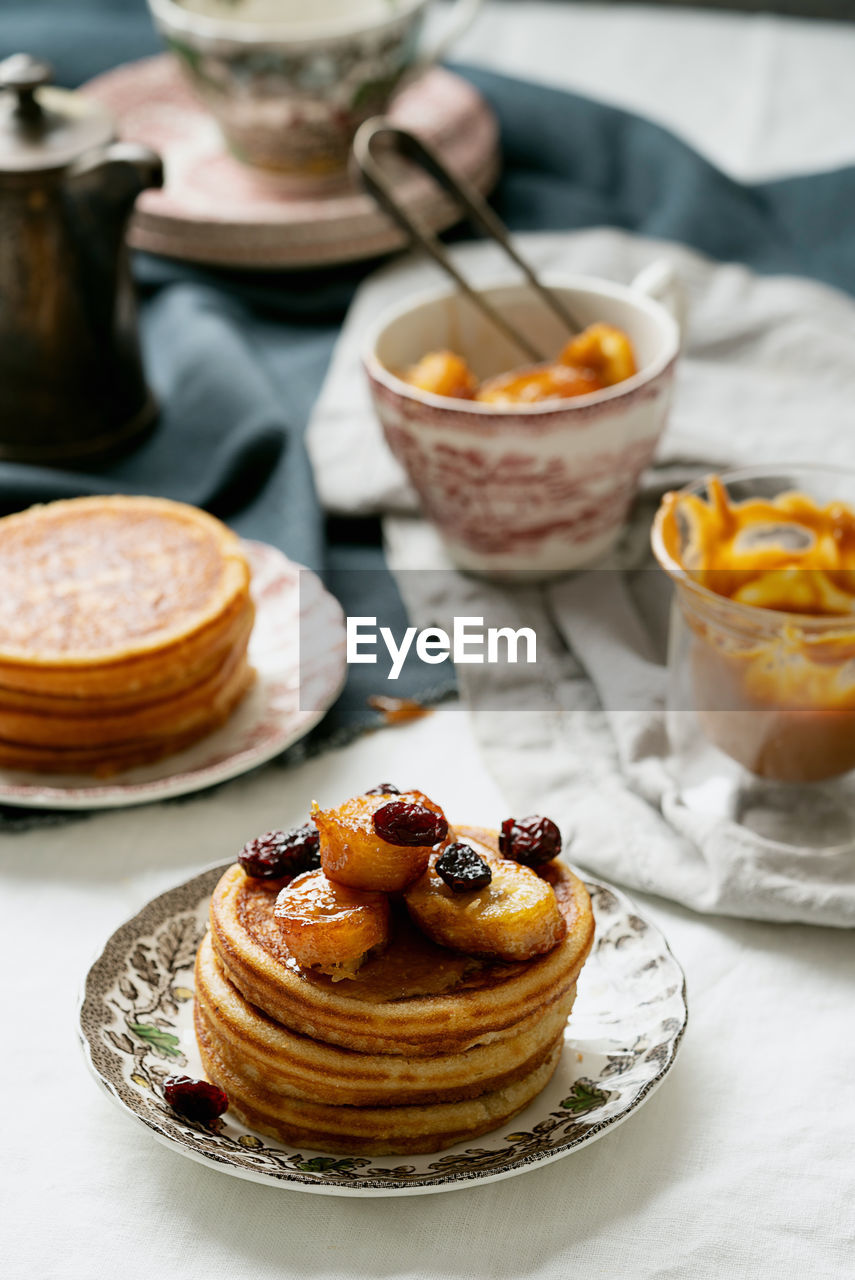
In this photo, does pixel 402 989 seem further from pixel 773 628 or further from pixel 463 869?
pixel 773 628

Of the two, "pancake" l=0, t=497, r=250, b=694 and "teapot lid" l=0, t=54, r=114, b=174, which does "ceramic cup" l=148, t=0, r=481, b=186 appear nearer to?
"teapot lid" l=0, t=54, r=114, b=174

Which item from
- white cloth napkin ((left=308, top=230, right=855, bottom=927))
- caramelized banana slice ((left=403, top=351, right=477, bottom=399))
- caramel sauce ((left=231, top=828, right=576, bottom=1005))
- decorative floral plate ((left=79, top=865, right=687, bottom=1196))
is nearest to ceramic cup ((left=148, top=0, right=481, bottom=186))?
white cloth napkin ((left=308, top=230, right=855, bottom=927))

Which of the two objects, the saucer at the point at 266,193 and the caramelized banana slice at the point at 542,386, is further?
the saucer at the point at 266,193

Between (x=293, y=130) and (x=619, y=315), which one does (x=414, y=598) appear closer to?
(x=619, y=315)

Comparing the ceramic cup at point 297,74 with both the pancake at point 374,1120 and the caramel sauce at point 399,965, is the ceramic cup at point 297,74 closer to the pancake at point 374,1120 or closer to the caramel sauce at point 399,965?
the caramel sauce at point 399,965

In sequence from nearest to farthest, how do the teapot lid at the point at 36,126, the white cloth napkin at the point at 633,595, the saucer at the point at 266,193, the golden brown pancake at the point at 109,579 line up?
the white cloth napkin at the point at 633,595 < the golden brown pancake at the point at 109,579 < the teapot lid at the point at 36,126 < the saucer at the point at 266,193

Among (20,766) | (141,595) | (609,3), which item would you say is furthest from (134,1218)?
(609,3)

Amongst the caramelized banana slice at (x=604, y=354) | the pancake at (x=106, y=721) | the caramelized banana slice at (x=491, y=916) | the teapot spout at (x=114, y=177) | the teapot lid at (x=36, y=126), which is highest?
the teapot lid at (x=36, y=126)

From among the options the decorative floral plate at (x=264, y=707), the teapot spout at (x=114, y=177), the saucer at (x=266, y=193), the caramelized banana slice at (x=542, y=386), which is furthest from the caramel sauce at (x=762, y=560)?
the saucer at (x=266, y=193)
